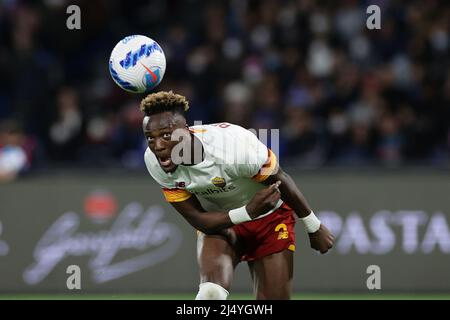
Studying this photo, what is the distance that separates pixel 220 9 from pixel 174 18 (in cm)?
91

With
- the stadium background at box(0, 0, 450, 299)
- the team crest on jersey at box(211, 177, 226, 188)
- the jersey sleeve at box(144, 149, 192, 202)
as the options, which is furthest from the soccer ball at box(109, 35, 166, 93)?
the stadium background at box(0, 0, 450, 299)

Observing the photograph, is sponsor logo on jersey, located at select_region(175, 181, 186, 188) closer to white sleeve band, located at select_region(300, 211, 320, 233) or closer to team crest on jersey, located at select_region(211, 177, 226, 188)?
team crest on jersey, located at select_region(211, 177, 226, 188)

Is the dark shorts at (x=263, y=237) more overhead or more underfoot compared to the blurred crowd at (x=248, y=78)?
more underfoot

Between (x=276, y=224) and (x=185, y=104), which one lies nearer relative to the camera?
(x=185, y=104)

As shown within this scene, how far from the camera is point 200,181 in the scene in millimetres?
6602

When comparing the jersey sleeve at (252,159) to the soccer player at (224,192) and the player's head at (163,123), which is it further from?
the player's head at (163,123)

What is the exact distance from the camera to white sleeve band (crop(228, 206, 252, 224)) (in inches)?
257

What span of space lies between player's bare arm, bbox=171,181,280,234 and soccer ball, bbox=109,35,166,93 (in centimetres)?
91

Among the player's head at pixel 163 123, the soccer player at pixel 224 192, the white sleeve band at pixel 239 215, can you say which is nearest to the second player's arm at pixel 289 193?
the soccer player at pixel 224 192

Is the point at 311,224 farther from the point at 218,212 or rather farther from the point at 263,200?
the point at 218,212

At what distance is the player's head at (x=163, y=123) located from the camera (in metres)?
6.30

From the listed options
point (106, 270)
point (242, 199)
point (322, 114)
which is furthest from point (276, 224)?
point (322, 114)

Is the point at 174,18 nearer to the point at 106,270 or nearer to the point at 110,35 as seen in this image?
the point at 110,35

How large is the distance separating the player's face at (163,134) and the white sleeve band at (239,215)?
0.56m
